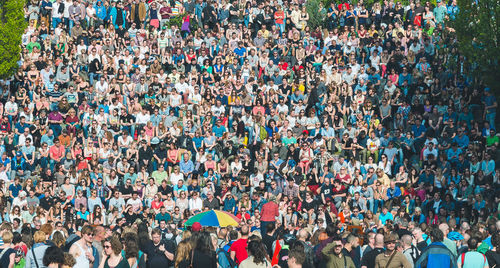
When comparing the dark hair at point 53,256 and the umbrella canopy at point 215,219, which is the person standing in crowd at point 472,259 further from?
the dark hair at point 53,256

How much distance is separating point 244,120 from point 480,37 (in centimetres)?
776

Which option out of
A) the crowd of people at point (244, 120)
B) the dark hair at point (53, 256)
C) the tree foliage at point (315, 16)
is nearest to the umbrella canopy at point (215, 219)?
the crowd of people at point (244, 120)

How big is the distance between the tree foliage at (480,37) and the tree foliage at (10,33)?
1437 centimetres

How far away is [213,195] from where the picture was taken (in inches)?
1100

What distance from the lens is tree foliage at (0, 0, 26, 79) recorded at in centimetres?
3284

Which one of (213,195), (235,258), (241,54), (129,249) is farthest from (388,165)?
(129,249)

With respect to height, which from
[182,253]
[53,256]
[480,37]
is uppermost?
[480,37]

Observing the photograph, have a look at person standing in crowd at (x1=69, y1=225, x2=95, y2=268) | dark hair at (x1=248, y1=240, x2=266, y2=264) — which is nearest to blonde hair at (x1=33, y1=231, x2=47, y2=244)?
person standing in crowd at (x1=69, y1=225, x2=95, y2=268)

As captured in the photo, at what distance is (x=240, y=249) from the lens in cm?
1759

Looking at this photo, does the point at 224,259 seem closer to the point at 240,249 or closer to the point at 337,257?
the point at 240,249

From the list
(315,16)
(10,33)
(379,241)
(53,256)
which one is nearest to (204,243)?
(53,256)

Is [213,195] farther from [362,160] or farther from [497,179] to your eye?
[497,179]

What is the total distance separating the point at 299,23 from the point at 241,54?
334cm

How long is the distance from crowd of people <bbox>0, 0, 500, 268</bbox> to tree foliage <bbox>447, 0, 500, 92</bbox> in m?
0.36
